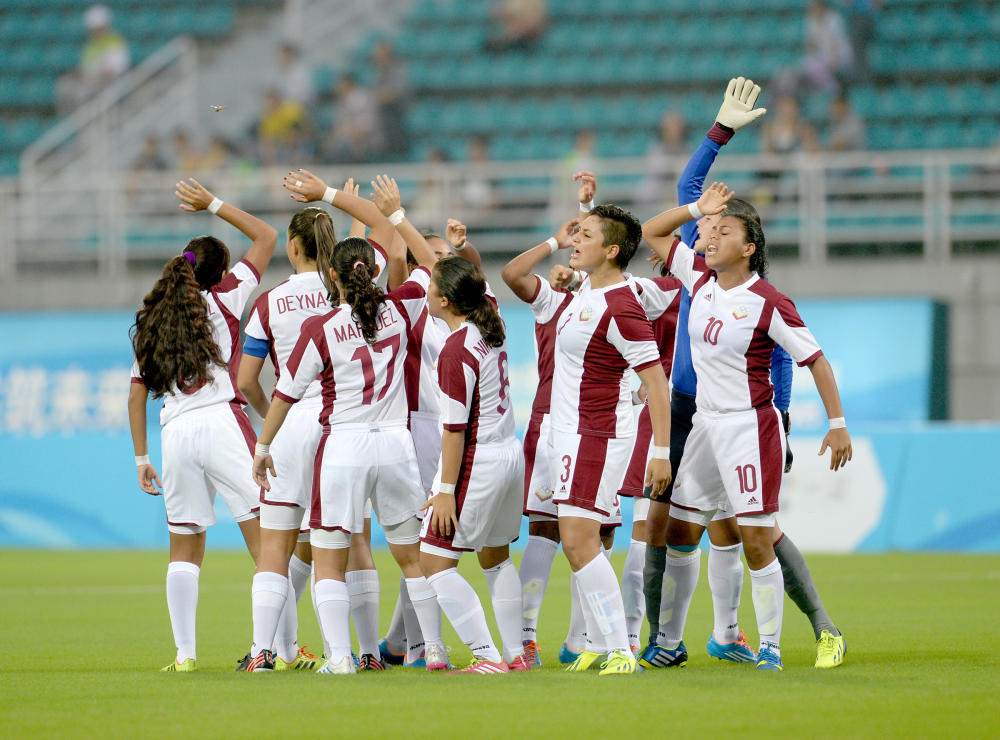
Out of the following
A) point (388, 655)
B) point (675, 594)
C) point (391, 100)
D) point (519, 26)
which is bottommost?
point (388, 655)

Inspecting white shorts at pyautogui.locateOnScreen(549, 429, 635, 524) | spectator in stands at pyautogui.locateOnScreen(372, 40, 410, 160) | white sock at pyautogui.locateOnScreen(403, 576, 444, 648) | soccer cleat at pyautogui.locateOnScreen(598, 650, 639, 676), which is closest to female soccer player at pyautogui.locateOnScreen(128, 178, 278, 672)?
white sock at pyautogui.locateOnScreen(403, 576, 444, 648)

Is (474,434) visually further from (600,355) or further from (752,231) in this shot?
(752,231)

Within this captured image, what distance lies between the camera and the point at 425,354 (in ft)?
25.6

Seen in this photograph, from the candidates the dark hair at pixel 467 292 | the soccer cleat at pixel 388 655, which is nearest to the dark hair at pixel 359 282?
the dark hair at pixel 467 292

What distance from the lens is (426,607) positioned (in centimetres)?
674

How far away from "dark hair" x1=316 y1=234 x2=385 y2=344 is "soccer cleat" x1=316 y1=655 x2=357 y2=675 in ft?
4.97

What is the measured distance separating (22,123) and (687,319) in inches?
730

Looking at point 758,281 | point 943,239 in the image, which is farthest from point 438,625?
point 943,239

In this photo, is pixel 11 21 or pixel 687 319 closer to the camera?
pixel 687 319

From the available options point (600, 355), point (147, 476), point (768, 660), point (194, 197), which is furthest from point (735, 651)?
point (194, 197)

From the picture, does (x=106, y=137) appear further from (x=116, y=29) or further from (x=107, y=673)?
(x=107, y=673)

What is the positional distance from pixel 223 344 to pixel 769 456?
9.32ft

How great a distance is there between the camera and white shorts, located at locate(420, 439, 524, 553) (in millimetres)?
6527

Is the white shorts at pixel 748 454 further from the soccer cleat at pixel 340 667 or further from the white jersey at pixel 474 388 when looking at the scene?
the soccer cleat at pixel 340 667
